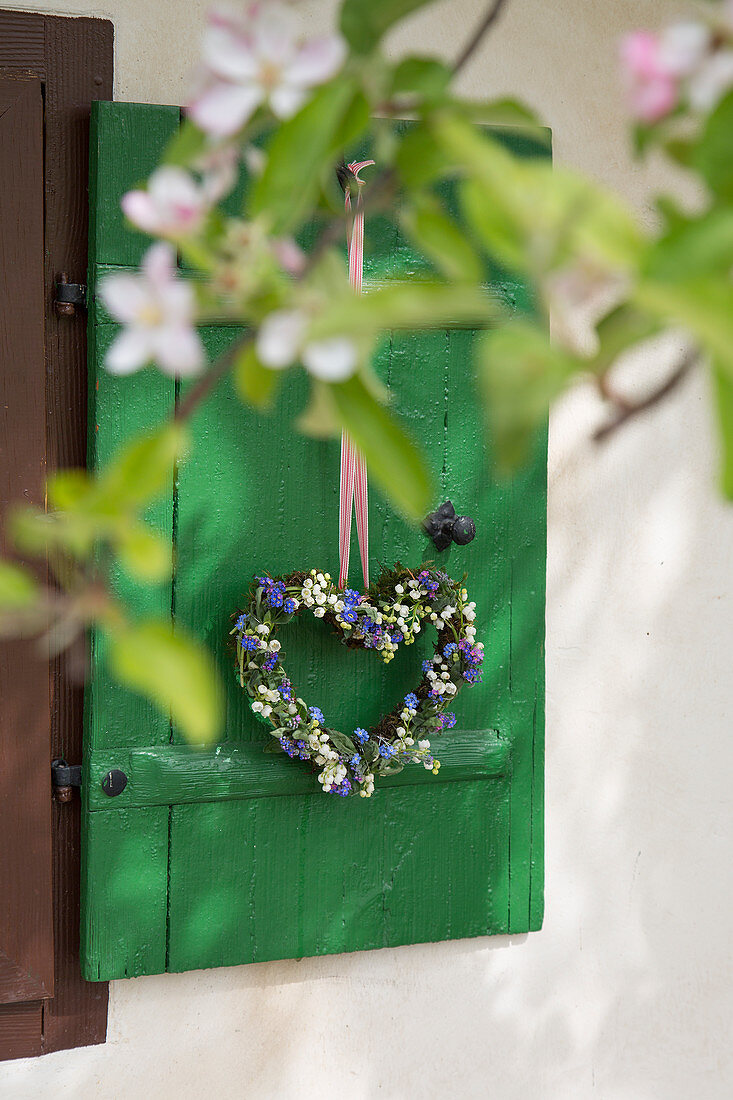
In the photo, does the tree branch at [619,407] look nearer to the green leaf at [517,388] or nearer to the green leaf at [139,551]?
the green leaf at [517,388]

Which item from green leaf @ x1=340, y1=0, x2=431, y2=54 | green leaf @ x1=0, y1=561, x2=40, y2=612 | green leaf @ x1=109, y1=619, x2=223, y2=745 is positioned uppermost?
green leaf @ x1=340, y1=0, x2=431, y2=54

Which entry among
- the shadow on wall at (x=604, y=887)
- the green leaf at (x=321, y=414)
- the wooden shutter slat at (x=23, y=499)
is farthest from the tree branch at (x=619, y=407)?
the shadow on wall at (x=604, y=887)

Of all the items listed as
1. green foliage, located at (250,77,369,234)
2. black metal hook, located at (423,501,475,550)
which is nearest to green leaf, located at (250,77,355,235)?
green foliage, located at (250,77,369,234)

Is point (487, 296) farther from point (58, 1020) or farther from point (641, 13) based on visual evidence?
point (58, 1020)

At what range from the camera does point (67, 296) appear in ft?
6.16

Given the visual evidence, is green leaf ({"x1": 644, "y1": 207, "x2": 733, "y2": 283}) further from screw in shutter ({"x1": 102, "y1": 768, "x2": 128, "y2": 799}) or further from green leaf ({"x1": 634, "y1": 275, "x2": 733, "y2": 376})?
screw in shutter ({"x1": 102, "y1": 768, "x2": 128, "y2": 799})

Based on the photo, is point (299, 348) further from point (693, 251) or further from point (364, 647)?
point (364, 647)

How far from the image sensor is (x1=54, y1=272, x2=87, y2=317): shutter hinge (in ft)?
6.16

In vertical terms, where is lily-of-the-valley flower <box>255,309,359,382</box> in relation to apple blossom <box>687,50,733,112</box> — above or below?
below

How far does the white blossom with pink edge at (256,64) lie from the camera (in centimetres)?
46

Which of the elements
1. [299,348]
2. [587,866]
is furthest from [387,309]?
[587,866]

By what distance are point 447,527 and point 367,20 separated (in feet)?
5.09

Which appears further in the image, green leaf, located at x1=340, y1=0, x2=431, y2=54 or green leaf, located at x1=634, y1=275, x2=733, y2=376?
green leaf, located at x1=340, y1=0, x2=431, y2=54

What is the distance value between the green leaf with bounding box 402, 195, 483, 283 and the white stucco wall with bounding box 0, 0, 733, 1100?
180 centimetres
